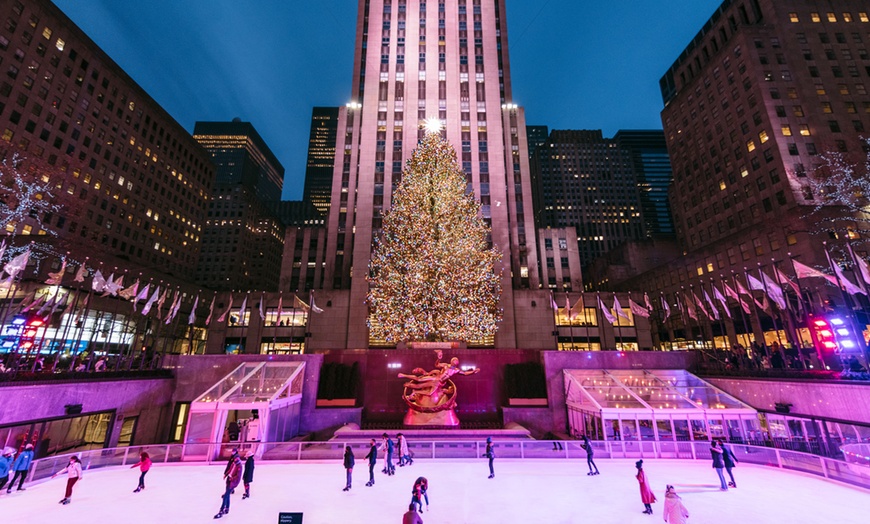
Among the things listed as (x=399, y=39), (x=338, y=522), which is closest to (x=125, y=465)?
(x=338, y=522)

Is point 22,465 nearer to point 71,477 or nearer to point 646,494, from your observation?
point 71,477

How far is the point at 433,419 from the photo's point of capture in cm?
2514

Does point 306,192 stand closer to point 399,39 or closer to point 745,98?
point 399,39

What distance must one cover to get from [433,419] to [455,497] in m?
12.9

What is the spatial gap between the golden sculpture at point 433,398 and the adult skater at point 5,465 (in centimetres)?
1776

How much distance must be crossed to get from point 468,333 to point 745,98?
66938mm

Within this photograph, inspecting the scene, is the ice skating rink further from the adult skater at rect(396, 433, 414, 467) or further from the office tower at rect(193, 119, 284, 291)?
the office tower at rect(193, 119, 284, 291)

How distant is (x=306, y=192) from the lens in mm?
197500

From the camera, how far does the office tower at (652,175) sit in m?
157

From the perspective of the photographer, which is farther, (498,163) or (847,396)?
(498,163)

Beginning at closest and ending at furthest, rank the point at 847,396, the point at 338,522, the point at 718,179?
1. the point at 338,522
2. the point at 847,396
3. the point at 718,179

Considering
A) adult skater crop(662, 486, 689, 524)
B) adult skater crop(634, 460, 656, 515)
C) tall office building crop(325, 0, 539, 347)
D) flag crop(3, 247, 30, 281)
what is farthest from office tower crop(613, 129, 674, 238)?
flag crop(3, 247, 30, 281)

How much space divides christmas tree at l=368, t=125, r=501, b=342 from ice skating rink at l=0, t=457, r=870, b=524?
1429cm

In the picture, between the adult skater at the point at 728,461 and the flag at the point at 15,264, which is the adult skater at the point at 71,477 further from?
the adult skater at the point at 728,461
